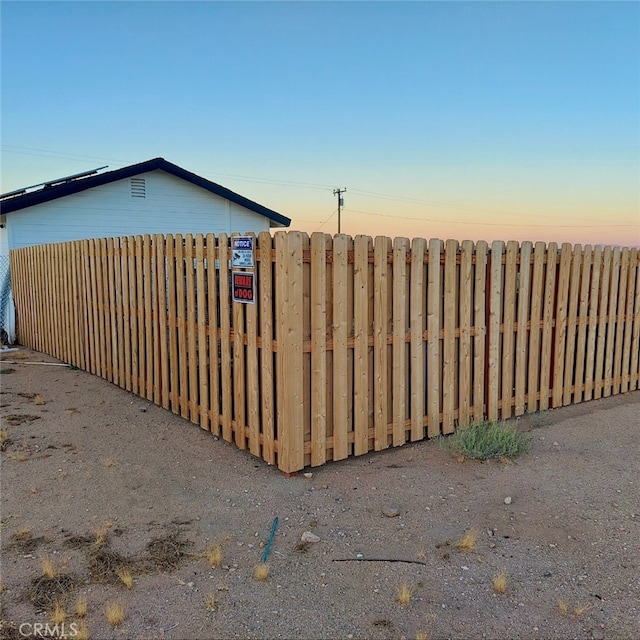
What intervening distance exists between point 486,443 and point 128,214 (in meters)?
12.4

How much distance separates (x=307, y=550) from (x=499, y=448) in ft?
7.67

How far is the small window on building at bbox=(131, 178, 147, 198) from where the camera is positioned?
543 inches

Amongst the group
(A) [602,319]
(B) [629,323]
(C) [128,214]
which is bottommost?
(B) [629,323]

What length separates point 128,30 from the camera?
9.21m

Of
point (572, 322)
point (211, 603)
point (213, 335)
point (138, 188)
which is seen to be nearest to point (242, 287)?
point (213, 335)

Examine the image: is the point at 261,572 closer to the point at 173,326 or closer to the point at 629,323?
the point at 173,326

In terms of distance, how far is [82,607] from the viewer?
2359 mm

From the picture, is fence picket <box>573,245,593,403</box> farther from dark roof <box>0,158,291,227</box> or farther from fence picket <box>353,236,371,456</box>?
dark roof <box>0,158,291,227</box>

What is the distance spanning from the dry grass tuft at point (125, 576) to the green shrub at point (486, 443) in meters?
3.01

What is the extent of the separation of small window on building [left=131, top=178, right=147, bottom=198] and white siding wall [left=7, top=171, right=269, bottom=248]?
92 millimetres

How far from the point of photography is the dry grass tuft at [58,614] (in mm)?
2281

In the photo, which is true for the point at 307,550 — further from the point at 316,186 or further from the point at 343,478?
the point at 316,186

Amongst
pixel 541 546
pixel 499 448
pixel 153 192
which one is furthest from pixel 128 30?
pixel 541 546

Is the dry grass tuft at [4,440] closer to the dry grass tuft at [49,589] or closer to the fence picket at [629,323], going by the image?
the dry grass tuft at [49,589]
